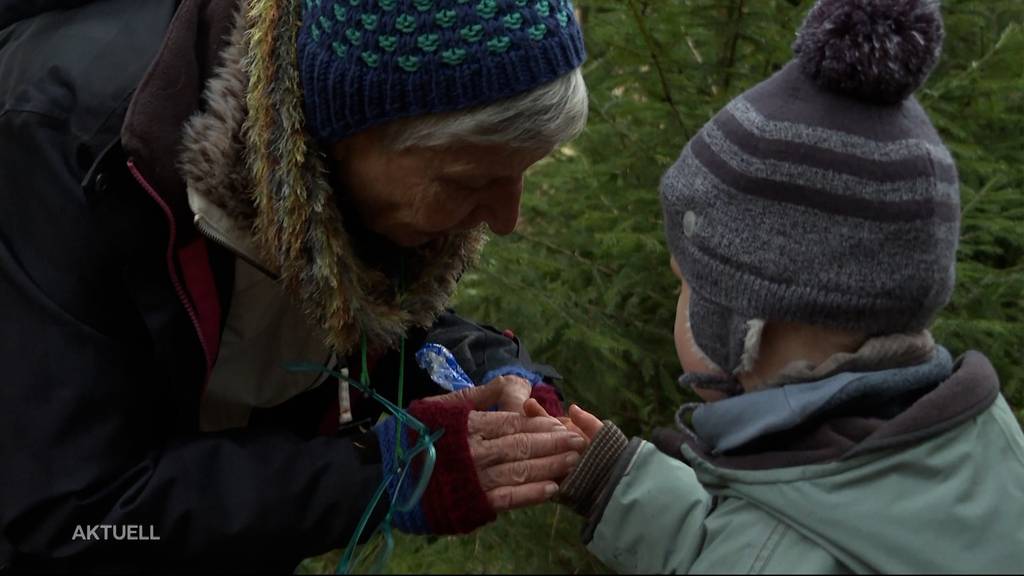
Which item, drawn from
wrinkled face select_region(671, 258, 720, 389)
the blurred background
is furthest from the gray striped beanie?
the blurred background

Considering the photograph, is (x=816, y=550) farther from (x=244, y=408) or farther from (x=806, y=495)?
(x=244, y=408)

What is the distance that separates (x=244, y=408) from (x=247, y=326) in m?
0.21

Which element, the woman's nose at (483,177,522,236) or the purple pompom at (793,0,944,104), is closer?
the purple pompom at (793,0,944,104)

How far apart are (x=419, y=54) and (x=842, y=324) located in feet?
2.70

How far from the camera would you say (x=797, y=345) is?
5.75ft

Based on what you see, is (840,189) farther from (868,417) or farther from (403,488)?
(403,488)

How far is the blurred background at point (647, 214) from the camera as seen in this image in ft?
10.5

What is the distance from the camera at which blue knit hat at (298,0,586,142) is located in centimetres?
198

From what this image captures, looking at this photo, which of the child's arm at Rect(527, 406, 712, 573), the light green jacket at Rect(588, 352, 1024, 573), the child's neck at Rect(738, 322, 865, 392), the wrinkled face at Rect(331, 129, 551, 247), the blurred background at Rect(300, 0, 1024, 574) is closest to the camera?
the light green jacket at Rect(588, 352, 1024, 573)

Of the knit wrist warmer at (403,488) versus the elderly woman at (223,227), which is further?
the knit wrist warmer at (403,488)

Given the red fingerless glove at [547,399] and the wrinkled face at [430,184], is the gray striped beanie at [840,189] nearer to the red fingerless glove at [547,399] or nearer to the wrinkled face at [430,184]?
the wrinkled face at [430,184]

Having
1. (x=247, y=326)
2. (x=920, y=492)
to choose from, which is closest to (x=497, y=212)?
(x=247, y=326)

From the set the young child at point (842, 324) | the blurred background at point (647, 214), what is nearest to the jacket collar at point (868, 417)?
the young child at point (842, 324)

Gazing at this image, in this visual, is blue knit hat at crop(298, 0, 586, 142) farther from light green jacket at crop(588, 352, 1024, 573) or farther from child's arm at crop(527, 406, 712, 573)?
light green jacket at crop(588, 352, 1024, 573)
